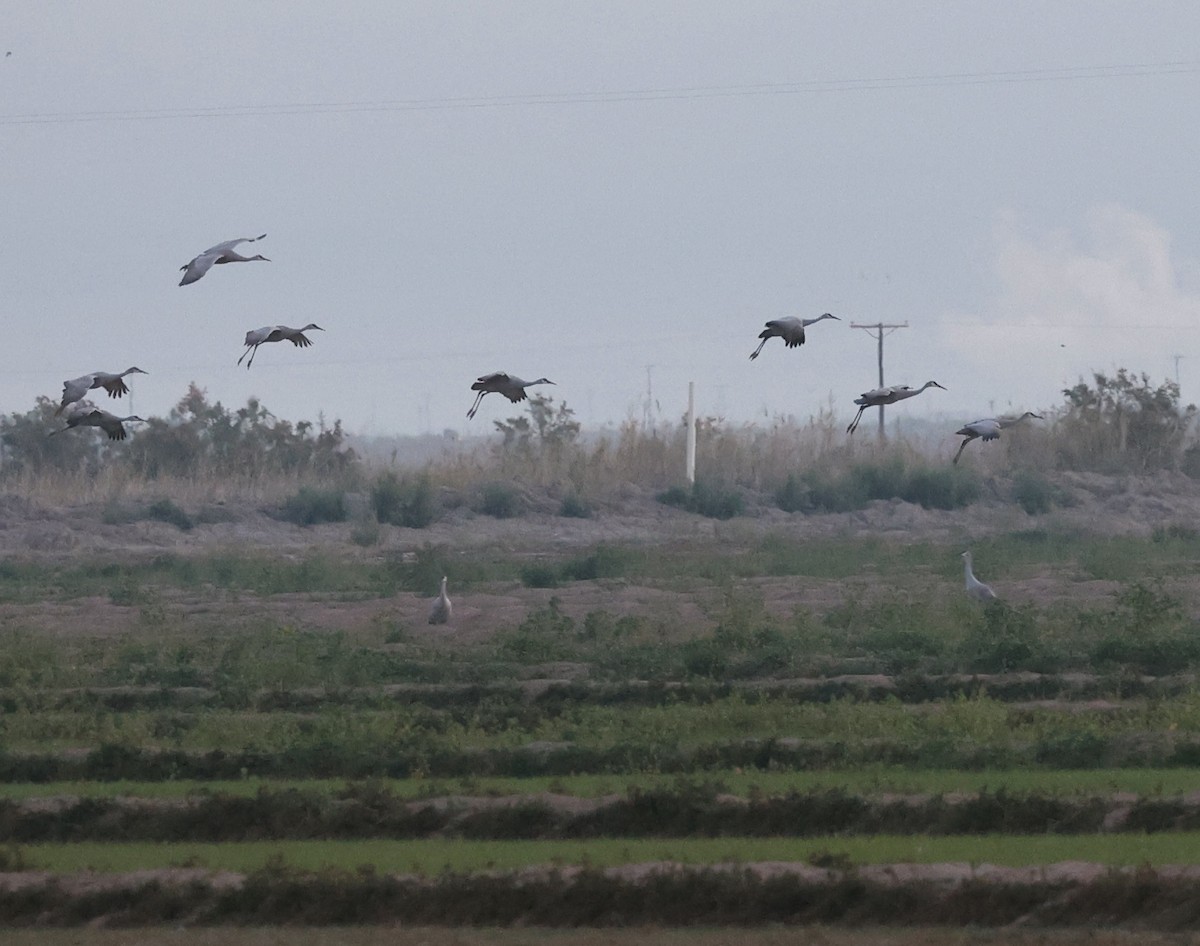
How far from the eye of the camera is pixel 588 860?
38.2 ft

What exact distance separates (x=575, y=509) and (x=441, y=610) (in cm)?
2109

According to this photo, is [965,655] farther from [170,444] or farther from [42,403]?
[42,403]

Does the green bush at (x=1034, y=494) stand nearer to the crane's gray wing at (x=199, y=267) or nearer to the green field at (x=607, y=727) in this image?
the green field at (x=607, y=727)

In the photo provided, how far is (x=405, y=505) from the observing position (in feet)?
145

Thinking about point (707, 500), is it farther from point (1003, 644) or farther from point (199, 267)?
point (199, 267)

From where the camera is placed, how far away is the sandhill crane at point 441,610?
24.7 m

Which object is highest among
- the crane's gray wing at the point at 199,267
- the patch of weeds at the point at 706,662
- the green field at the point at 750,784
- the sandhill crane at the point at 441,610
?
the crane's gray wing at the point at 199,267

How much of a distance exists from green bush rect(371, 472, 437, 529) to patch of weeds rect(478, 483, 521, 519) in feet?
4.94

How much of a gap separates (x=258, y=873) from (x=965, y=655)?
10.2 metres

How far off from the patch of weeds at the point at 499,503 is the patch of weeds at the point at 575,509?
110 centimetres

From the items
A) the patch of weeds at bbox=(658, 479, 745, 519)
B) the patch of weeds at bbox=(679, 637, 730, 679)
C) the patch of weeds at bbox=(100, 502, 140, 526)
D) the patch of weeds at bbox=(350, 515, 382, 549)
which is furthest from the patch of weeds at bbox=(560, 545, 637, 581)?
the patch of weeds at bbox=(100, 502, 140, 526)

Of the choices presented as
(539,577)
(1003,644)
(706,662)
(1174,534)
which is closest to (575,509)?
(1174,534)

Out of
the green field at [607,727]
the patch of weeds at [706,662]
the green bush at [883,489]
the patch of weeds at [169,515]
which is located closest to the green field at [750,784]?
the green field at [607,727]

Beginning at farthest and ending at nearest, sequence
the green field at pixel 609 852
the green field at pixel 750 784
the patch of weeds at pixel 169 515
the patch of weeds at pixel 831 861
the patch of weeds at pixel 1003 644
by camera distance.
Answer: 1. the patch of weeds at pixel 169 515
2. the patch of weeds at pixel 1003 644
3. the green field at pixel 750 784
4. the green field at pixel 609 852
5. the patch of weeds at pixel 831 861
